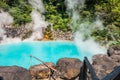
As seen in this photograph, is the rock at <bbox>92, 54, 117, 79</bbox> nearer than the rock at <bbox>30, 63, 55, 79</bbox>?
Yes

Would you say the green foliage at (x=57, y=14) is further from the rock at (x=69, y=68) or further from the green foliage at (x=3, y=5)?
the rock at (x=69, y=68)

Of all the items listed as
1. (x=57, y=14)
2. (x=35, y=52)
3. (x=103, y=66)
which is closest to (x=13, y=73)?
(x=103, y=66)

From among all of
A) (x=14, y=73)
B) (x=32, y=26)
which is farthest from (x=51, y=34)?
(x=14, y=73)

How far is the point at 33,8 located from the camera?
23719 millimetres

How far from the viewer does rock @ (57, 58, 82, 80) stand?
444 inches

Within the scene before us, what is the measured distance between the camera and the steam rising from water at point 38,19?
2224 centimetres

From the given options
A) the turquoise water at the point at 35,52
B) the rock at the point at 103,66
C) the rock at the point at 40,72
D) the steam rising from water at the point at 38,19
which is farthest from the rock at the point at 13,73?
the steam rising from water at the point at 38,19

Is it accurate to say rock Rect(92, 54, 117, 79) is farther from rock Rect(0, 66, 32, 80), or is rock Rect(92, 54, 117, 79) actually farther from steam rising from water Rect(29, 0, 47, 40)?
steam rising from water Rect(29, 0, 47, 40)

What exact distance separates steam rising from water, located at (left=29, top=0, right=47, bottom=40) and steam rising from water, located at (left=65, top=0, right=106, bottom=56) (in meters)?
2.62

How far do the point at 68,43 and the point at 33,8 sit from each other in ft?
17.6

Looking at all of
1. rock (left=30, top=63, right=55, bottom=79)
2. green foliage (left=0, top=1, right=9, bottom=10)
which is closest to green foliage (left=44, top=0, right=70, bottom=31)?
green foliage (left=0, top=1, right=9, bottom=10)

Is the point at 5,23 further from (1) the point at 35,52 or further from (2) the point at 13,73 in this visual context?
(2) the point at 13,73

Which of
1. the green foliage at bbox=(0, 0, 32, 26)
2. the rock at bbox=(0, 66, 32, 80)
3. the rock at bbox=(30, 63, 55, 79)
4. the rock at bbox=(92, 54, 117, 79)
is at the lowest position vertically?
the rock at bbox=(30, 63, 55, 79)

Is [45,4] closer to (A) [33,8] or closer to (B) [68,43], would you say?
(A) [33,8]
